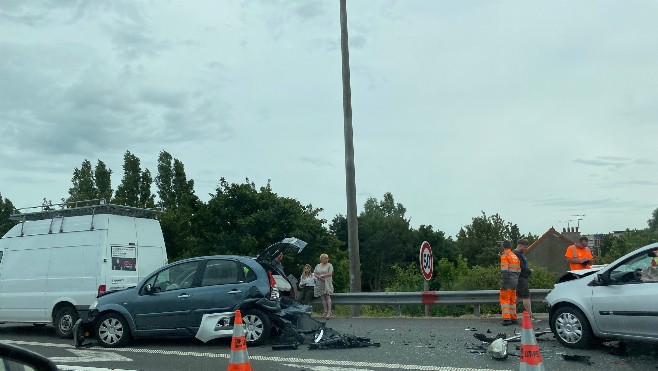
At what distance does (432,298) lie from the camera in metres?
16.4

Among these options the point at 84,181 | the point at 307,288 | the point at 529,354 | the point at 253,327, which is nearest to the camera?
the point at 529,354

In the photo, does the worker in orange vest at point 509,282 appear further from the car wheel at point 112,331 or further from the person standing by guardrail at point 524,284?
the car wheel at point 112,331

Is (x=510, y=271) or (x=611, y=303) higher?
(x=510, y=271)

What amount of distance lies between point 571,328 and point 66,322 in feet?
30.7

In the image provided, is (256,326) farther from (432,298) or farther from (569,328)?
(432,298)

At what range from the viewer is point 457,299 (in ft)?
52.8

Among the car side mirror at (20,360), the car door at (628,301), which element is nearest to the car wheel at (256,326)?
the car door at (628,301)

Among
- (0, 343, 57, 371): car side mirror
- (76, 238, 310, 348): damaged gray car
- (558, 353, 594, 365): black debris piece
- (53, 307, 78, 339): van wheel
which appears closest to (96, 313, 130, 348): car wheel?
(76, 238, 310, 348): damaged gray car

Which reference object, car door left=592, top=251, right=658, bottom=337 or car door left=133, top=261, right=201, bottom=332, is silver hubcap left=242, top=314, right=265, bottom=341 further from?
car door left=592, top=251, right=658, bottom=337

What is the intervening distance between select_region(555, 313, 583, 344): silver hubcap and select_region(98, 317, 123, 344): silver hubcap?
7.04 metres

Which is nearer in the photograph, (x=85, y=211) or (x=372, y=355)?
(x=372, y=355)

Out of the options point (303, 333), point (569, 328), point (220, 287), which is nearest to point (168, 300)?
point (220, 287)

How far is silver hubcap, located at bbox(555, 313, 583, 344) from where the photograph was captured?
33.1 ft

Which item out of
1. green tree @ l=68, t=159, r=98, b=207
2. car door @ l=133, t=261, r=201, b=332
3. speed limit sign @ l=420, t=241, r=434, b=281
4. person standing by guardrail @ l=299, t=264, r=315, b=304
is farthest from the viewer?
green tree @ l=68, t=159, r=98, b=207
